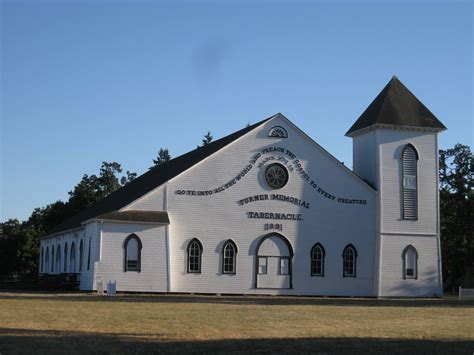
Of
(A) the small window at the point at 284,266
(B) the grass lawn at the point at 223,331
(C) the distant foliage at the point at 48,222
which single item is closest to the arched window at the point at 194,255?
(A) the small window at the point at 284,266

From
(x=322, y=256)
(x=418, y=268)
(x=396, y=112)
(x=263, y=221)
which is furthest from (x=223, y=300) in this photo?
(x=396, y=112)

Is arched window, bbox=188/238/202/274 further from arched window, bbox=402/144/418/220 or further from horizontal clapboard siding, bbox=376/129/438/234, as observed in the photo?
arched window, bbox=402/144/418/220

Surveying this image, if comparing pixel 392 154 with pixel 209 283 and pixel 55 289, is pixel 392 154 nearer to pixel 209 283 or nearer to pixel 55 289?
pixel 209 283

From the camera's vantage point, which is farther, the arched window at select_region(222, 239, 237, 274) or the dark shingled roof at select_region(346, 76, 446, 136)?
the dark shingled roof at select_region(346, 76, 446, 136)

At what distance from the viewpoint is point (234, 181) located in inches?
1834

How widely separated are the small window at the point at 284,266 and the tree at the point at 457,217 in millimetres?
27619

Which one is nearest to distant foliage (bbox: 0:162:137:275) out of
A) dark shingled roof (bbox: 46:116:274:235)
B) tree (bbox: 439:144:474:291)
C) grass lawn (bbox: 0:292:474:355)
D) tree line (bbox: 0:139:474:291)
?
tree line (bbox: 0:139:474:291)

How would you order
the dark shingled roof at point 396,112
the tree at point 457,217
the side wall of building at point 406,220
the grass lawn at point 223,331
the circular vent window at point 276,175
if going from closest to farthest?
the grass lawn at point 223,331
the circular vent window at point 276,175
the side wall of building at point 406,220
the dark shingled roof at point 396,112
the tree at point 457,217

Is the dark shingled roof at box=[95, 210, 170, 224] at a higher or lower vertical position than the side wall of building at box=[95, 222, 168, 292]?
higher

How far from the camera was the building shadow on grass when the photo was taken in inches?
603

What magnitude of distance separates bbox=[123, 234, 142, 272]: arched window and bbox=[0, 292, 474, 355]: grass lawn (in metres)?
16.4

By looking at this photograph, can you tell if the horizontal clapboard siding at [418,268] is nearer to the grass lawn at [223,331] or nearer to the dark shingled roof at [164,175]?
the dark shingled roof at [164,175]

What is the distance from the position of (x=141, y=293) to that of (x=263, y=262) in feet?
25.7

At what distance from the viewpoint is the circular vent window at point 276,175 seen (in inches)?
1866
